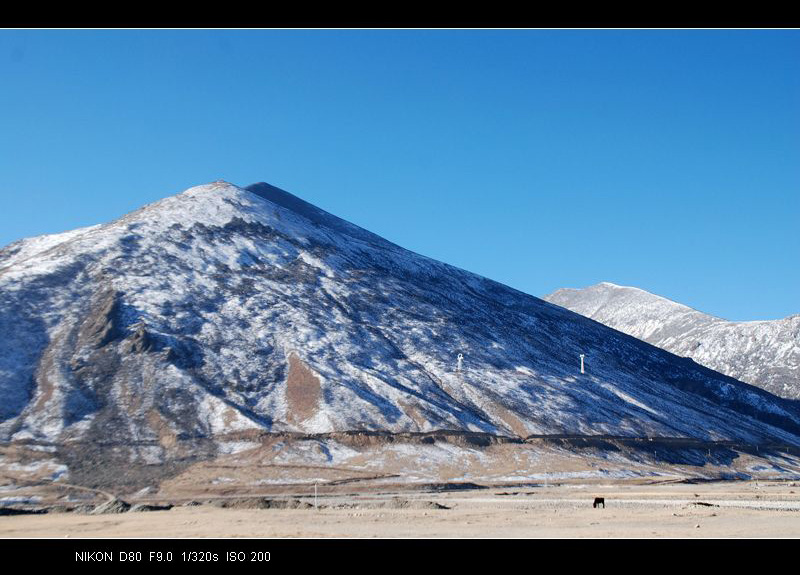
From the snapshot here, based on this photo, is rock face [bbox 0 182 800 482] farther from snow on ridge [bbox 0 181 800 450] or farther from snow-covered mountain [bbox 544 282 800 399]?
snow-covered mountain [bbox 544 282 800 399]

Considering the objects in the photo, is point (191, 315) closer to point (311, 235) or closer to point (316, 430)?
point (316, 430)

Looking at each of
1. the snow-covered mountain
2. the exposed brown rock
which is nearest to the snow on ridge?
the exposed brown rock

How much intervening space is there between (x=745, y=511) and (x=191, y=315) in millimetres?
66265

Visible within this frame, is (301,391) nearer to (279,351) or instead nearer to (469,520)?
(279,351)

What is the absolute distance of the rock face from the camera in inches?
2857

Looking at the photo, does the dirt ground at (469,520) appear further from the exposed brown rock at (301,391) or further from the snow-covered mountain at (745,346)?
the snow-covered mountain at (745,346)

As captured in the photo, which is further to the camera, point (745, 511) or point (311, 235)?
point (311, 235)

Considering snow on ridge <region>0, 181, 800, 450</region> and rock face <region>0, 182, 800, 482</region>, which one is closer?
rock face <region>0, 182, 800, 482</region>

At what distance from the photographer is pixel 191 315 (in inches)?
3538

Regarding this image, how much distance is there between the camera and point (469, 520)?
116 ft

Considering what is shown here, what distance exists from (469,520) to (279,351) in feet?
177

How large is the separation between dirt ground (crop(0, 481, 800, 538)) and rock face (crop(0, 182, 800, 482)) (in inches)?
960
